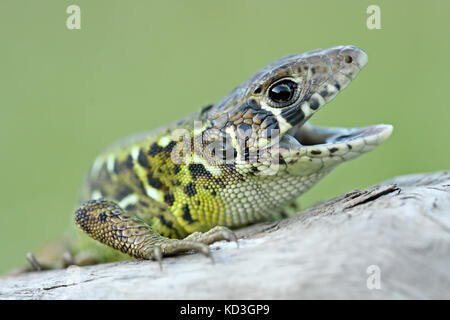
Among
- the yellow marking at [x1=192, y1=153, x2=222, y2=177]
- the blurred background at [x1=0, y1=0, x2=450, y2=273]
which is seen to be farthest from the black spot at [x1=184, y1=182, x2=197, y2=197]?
the blurred background at [x1=0, y1=0, x2=450, y2=273]

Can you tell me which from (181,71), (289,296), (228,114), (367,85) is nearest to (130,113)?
(181,71)

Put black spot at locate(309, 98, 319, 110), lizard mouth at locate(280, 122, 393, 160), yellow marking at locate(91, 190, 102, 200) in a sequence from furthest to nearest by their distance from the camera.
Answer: yellow marking at locate(91, 190, 102, 200), black spot at locate(309, 98, 319, 110), lizard mouth at locate(280, 122, 393, 160)

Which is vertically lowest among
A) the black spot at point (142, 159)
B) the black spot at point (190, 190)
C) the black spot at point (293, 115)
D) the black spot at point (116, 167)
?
the black spot at point (190, 190)

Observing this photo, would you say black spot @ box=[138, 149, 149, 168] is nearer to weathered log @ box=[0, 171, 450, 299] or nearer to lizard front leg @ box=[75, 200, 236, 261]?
lizard front leg @ box=[75, 200, 236, 261]

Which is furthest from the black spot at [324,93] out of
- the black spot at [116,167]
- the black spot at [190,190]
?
the black spot at [116,167]

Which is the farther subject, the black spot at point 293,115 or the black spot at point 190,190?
the black spot at point 190,190

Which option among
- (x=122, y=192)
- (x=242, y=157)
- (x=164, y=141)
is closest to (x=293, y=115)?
(x=242, y=157)

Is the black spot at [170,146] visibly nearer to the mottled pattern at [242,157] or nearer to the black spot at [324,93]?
the mottled pattern at [242,157]

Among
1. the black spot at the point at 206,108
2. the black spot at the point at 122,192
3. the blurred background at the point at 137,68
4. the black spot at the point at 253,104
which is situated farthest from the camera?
the blurred background at the point at 137,68
